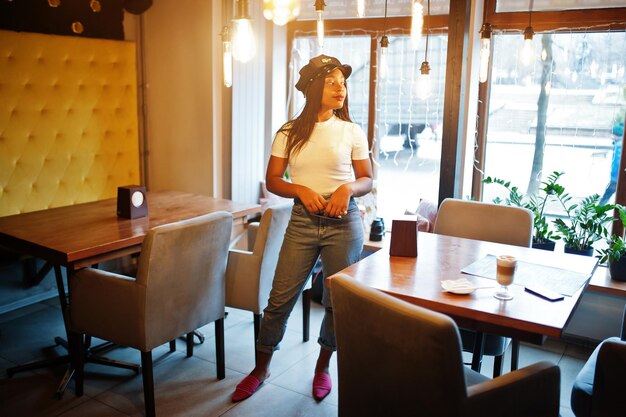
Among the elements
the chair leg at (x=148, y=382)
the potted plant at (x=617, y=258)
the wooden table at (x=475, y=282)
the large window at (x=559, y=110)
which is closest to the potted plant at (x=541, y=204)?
the large window at (x=559, y=110)

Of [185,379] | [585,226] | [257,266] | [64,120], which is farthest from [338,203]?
[64,120]

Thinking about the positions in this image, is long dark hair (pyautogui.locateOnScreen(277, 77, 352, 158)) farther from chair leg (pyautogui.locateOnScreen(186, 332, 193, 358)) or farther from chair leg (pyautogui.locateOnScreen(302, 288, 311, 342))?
chair leg (pyautogui.locateOnScreen(186, 332, 193, 358))

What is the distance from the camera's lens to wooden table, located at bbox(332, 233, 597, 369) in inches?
69.6

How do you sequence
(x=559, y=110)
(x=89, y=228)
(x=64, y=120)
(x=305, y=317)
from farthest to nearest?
(x=64, y=120)
(x=559, y=110)
(x=305, y=317)
(x=89, y=228)

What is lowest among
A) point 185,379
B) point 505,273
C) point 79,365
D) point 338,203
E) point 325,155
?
point 185,379

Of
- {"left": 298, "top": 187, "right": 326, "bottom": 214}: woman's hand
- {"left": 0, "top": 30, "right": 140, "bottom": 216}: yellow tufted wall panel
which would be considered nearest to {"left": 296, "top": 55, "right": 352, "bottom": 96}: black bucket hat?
{"left": 298, "top": 187, "right": 326, "bottom": 214}: woman's hand

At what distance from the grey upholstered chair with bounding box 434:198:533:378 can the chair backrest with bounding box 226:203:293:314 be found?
818 mm

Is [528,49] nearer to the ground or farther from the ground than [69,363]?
farther from the ground

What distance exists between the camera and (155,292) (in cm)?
244

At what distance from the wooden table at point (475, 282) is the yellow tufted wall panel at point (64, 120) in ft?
8.23

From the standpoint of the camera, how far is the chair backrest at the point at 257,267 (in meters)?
2.93

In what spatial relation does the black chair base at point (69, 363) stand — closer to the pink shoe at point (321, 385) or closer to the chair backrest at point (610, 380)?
the pink shoe at point (321, 385)

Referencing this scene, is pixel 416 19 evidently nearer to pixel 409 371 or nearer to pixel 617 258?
pixel 409 371

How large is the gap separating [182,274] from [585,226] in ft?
7.24
